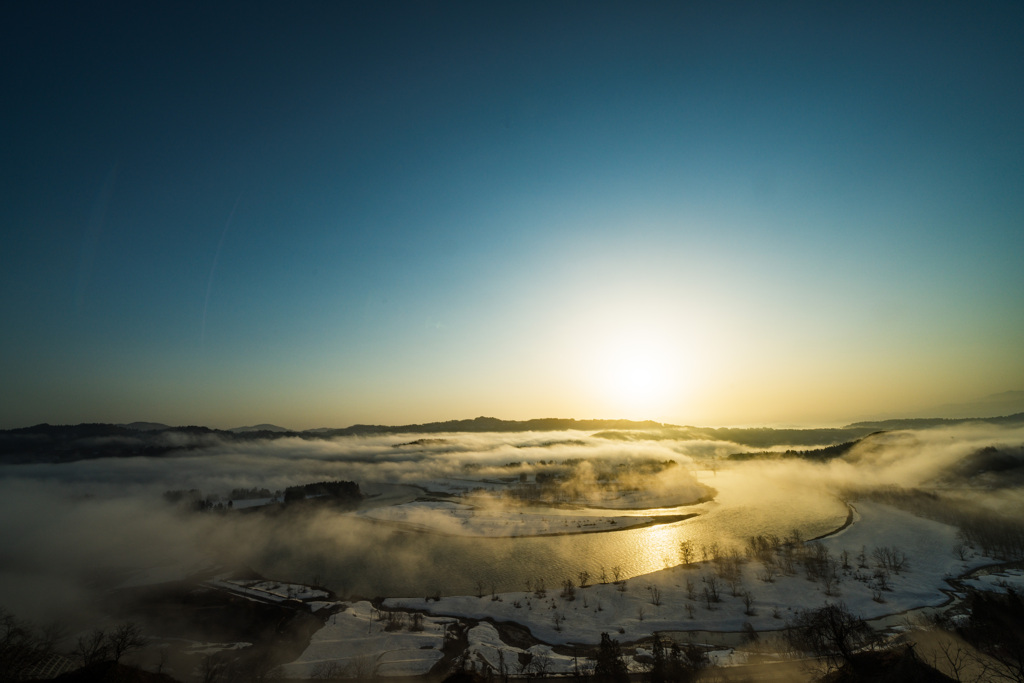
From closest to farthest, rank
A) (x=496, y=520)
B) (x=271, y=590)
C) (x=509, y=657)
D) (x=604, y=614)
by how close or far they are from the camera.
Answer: (x=509, y=657), (x=604, y=614), (x=271, y=590), (x=496, y=520)

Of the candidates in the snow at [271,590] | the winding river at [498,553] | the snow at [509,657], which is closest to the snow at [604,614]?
the snow at [509,657]

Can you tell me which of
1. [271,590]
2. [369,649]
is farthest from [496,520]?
[369,649]

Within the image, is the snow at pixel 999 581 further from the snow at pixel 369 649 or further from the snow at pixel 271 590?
the snow at pixel 271 590

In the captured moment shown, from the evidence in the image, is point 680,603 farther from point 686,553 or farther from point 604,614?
point 686,553

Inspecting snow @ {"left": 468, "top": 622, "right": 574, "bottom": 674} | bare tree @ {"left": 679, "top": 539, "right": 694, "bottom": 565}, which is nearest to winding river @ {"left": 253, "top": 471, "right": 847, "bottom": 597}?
bare tree @ {"left": 679, "top": 539, "right": 694, "bottom": 565}

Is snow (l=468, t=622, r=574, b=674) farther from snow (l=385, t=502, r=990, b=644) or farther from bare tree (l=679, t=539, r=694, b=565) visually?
bare tree (l=679, t=539, r=694, b=565)

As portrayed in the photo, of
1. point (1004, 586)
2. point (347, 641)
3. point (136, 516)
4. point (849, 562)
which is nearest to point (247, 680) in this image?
point (347, 641)
